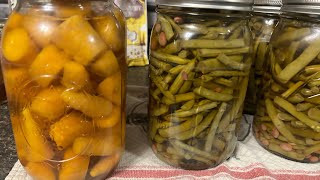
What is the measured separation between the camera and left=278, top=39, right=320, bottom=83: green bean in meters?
0.45

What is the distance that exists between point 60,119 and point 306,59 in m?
0.36

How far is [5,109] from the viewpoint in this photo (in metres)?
0.62

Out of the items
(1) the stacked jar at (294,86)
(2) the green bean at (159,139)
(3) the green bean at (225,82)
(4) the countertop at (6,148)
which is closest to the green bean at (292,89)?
(1) the stacked jar at (294,86)

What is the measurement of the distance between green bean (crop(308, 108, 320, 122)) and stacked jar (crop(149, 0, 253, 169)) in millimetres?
106

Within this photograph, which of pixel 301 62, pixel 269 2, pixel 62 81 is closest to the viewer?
pixel 62 81

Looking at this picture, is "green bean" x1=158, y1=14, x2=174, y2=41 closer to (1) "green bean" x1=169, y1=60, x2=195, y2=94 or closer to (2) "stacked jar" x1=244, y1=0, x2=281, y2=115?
(1) "green bean" x1=169, y1=60, x2=195, y2=94

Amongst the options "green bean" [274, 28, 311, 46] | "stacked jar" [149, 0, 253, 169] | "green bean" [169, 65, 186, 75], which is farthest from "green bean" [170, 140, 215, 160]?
"green bean" [274, 28, 311, 46]

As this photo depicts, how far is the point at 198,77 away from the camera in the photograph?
423 millimetres

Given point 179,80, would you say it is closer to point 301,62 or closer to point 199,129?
point 199,129

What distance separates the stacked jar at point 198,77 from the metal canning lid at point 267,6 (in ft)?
0.49

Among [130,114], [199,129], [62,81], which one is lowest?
[130,114]

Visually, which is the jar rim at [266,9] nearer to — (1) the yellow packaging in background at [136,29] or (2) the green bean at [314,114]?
(2) the green bean at [314,114]

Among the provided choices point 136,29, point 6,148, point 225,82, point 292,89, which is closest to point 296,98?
point 292,89

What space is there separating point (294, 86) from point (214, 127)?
0.47 feet
